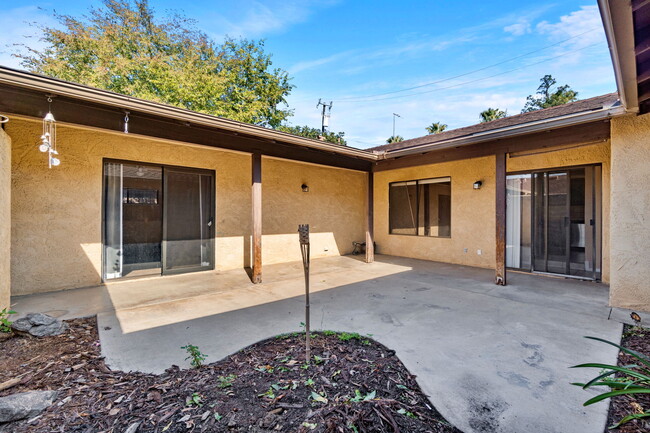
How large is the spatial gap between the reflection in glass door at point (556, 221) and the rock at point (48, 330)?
793 cm

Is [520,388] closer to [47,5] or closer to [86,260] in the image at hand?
[86,260]

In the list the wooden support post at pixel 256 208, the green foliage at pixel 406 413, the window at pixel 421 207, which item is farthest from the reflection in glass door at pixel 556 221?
the green foliage at pixel 406 413

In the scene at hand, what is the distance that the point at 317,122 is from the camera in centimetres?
1866

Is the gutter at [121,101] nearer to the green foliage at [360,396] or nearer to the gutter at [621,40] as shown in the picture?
the green foliage at [360,396]

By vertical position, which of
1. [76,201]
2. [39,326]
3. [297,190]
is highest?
[297,190]

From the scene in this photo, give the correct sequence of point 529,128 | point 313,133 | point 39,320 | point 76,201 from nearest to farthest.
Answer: point 39,320 < point 529,128 < point 76,201 < point 313,133

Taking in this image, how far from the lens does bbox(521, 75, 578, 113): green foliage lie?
24.2 meters

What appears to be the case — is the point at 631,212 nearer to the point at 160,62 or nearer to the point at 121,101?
the point at 121,101

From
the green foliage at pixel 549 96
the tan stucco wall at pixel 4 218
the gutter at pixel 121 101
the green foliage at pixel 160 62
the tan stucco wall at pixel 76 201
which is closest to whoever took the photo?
the gutter at pixel 121 101

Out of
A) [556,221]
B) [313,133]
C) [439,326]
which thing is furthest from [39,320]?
[313,133]

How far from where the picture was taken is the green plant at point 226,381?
2070mm

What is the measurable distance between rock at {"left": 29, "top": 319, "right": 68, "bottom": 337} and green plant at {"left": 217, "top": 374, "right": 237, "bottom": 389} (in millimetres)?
2238

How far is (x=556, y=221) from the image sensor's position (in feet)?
19.6

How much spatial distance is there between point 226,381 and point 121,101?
11.9ft
